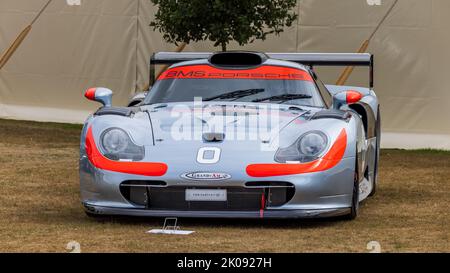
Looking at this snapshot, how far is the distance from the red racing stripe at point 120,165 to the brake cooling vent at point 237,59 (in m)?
1.71

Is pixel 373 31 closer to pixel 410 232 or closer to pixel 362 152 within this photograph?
pixel 362 152

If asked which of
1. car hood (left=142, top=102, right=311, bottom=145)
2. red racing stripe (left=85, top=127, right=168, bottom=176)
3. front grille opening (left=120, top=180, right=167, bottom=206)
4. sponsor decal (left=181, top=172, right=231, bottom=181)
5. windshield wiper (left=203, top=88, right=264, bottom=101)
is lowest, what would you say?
front grille opening (left=120, top=180, right=167, bottom=206)

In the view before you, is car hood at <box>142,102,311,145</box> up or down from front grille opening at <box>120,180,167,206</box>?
up

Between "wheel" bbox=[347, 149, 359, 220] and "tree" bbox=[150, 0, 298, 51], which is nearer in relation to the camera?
"wheel" bbox=[347, 149, 359, 220]

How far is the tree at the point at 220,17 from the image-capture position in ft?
52.7

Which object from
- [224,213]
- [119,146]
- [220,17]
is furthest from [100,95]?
[220,17]

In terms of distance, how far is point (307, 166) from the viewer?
26.6 feet

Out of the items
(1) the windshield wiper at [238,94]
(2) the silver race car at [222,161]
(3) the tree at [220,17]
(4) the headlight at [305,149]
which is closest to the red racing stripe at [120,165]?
(2) the silver race car at [222,161]

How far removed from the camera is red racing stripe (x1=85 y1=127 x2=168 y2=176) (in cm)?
806

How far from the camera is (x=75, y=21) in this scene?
20.5m

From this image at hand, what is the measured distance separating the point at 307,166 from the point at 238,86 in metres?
1.50

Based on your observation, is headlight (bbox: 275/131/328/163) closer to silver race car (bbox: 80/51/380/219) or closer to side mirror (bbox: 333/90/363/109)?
silver race car (bbox: 80/51/380/219)

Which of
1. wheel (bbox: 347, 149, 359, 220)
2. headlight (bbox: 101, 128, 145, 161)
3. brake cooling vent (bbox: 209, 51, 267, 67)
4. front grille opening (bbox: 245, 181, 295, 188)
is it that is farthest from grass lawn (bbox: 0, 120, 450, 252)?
brake cooling vent (bbox: 209, 51, 267, 67)
